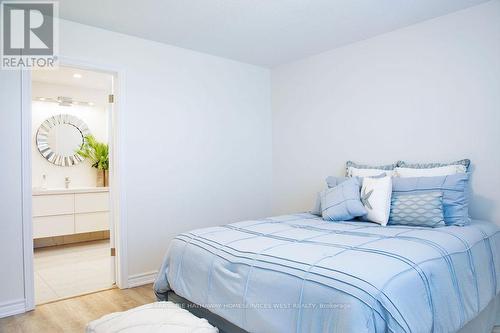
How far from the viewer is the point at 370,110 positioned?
11.3ft

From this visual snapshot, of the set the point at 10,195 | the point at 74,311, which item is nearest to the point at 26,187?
the point at 10,195

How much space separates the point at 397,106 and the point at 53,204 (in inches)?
181

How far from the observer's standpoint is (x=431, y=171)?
2.74 meters

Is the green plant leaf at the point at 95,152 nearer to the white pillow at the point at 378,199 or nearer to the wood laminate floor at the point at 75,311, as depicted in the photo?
the wood laminate floor at the point at 75,311

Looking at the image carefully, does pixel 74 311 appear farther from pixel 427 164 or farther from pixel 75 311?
pixel 427 164

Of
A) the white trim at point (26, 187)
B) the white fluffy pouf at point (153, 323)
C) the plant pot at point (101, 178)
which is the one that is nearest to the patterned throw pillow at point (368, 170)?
the white fluffy pouf at point (153, 323)

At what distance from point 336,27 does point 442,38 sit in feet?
2.95

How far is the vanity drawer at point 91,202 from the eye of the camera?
5.04 m

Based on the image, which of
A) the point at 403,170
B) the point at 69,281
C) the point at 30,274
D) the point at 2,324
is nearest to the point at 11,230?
the point at 30,274

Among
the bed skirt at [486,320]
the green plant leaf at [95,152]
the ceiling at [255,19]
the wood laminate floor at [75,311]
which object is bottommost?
the wood laminate floor at [75,311]

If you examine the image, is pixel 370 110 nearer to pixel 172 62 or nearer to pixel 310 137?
pixel 310 137

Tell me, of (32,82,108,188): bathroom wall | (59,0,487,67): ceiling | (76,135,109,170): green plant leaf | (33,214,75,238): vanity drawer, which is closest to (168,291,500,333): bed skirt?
(59,0,487,67): ceiling

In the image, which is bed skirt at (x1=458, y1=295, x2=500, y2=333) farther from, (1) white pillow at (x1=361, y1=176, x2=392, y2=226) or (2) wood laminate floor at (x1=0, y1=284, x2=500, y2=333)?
(1) white pillow at (x1=361, y1=176, x2=392, y2=226)

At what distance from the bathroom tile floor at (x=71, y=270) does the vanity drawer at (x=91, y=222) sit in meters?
0.26
